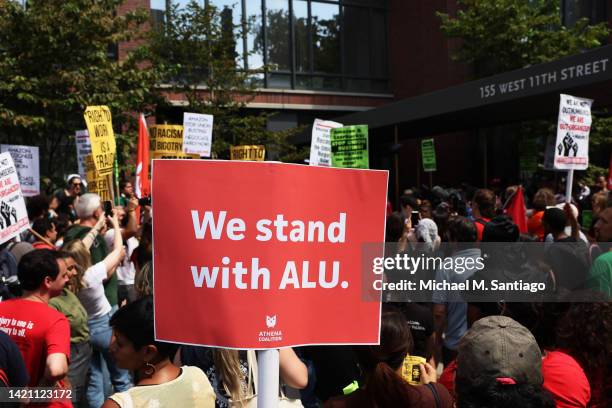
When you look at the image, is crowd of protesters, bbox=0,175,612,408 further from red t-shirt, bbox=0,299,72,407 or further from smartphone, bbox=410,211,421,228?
smartphone, bbox=410,211,421,228

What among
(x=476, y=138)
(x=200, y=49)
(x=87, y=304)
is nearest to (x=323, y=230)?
(x=87, y=304)

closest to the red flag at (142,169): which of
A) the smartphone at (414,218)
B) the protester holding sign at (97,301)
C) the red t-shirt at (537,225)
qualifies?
the protester holding sign at (97,301)

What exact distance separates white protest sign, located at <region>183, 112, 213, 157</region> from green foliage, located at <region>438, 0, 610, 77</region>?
12122mm

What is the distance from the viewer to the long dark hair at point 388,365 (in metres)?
2.69

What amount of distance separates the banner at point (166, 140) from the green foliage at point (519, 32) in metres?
13.1

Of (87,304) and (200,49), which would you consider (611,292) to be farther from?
(200,49)

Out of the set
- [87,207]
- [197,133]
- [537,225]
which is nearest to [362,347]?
[87,207]

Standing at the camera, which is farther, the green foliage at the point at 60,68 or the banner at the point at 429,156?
the banner at the point at 429,156

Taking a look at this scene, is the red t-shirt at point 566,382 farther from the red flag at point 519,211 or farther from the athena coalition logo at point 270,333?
the red flag at point 519,211

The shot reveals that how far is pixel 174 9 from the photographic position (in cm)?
2081

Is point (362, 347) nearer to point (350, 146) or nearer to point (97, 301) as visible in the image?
point (97, 301)

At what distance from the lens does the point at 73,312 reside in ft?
15.8

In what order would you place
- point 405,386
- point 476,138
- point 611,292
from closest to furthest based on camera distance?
point 405,386 → point 611,292 → point 476,138

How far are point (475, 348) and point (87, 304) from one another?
13.0 feet
